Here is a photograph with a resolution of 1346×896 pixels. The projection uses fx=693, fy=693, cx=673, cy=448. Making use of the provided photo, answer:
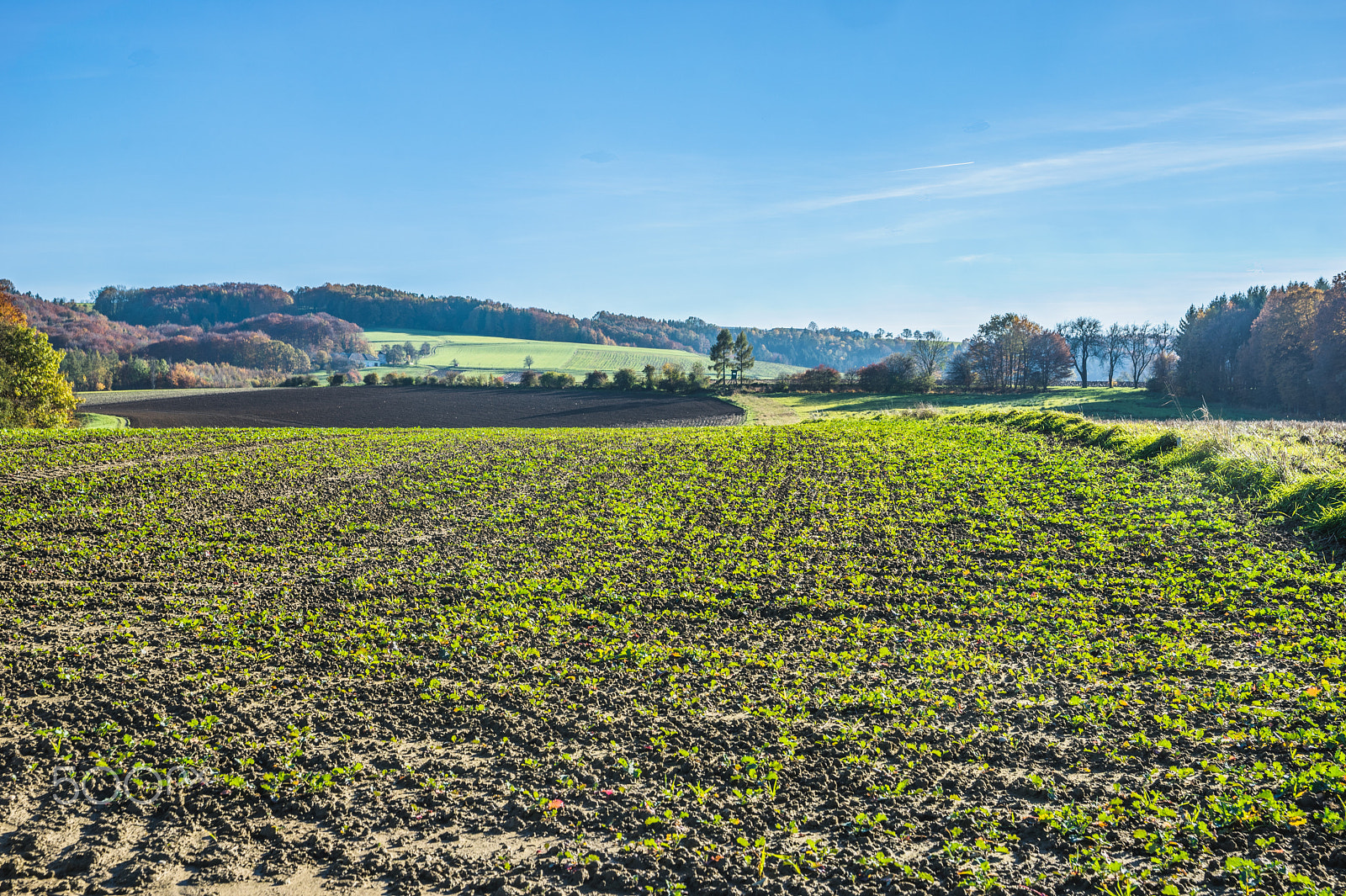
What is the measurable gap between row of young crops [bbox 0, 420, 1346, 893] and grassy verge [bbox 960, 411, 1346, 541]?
108 centimetres

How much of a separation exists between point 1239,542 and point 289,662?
16.2 metres

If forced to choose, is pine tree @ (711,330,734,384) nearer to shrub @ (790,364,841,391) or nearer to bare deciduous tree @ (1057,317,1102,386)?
shrub @ (790,364,841,391)

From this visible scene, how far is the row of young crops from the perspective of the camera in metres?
5.51

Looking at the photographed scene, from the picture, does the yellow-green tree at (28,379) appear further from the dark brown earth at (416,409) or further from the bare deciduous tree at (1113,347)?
the bare deciduous tree at (1113,347)

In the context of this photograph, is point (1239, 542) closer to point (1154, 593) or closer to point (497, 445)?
point (1154, 593)

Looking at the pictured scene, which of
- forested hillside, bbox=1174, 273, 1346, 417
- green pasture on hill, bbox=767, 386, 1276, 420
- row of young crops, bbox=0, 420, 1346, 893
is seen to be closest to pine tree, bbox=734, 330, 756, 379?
green pasture on hill, bbox=767, 386, 1276, 420

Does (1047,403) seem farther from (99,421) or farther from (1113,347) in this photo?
(99,421)

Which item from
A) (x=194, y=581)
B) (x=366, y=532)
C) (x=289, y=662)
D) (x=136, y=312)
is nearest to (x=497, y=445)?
(x=366, y=532)

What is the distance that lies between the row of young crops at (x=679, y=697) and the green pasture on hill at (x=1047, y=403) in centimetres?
4312

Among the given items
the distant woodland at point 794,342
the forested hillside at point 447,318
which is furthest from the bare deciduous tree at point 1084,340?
the forested hillside at point 447,318

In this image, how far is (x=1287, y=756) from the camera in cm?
653

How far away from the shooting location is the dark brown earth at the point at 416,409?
48062 mm

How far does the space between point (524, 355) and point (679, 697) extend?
132m

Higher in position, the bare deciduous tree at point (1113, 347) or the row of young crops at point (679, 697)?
the bare deciduous tree at point (1113, 347)
